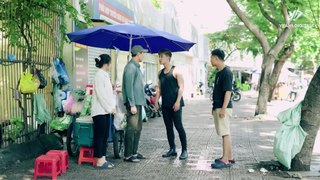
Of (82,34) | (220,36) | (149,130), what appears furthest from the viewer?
(220,36)

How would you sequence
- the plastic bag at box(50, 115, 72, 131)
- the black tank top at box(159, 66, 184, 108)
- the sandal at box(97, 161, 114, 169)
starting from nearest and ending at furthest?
the sandal at box(97, 161, 114, 169) < the black tank top at box(159, 66, 184, 108) < the plastic bag at box(50, 115, 72, 131)

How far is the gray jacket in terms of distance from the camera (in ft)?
21.6

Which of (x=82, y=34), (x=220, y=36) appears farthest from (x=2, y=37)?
(x=220, y=36)

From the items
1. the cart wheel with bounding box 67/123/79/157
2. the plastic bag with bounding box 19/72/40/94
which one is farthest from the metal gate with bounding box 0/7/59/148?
the cart wheel with bounding box 67/123/79/157

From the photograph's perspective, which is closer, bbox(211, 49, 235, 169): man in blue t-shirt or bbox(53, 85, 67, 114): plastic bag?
bbox(211, 49, 235, 169): man in blue t-shirt

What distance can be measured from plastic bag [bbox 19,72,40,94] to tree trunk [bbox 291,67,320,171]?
4282 millimetres

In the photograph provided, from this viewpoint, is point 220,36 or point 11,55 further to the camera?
point 220,36

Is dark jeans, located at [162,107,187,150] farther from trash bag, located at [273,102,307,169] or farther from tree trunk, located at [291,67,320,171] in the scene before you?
tree trunk, located at [291,67,320,171]

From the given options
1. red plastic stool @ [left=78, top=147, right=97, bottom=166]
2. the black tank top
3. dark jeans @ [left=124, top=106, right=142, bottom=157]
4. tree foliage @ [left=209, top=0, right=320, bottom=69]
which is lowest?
red plastic stool @ [left=78, top=147, right=97, bottom=166]

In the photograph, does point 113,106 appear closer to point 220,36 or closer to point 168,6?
point 168,6

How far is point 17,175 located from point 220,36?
102ft

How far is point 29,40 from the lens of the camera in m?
7.59

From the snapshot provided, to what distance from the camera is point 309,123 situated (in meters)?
5.98

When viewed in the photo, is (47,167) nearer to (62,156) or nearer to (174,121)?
(62,156)
